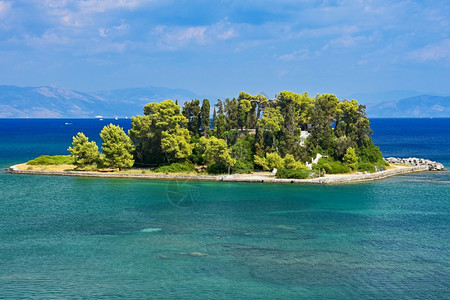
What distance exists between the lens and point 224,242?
40.5 m

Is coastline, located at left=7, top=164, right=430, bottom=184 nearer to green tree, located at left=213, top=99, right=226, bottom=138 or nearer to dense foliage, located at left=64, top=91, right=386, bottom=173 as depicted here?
dense foliage, located at left=64, top=91, right=386, bottom=173

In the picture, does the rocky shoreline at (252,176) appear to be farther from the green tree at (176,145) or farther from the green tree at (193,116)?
the green tree at (193,116)

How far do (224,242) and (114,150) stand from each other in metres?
43.2

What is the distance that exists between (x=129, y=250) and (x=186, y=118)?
47967 millimetres

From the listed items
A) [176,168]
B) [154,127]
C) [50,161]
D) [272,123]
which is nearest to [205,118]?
[154,127]

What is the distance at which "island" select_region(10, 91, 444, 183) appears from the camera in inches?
2987

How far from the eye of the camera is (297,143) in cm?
7994

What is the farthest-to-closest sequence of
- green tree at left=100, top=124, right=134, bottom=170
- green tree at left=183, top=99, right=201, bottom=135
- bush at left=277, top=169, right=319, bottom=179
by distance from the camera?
green tree at left=183, top=99, right=201, bottom=135, green tree at left=100, top=124, right=134, bottom=170, bush at left=277, top=169, right=319, bottom=179

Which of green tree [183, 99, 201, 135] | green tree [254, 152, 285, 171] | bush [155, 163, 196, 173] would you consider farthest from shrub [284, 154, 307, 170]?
green tree [183, 99, 201, 135]

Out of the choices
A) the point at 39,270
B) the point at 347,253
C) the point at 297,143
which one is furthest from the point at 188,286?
the point at 297,143

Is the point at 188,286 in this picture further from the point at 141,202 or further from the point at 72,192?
the point at 72,192

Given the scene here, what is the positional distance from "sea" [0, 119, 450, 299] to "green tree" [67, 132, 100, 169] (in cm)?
1381

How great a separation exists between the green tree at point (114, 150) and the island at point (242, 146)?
0.17 m

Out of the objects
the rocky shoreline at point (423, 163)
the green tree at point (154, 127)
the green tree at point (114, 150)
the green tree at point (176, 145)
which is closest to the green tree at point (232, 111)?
the green tree at point (154, 127)
